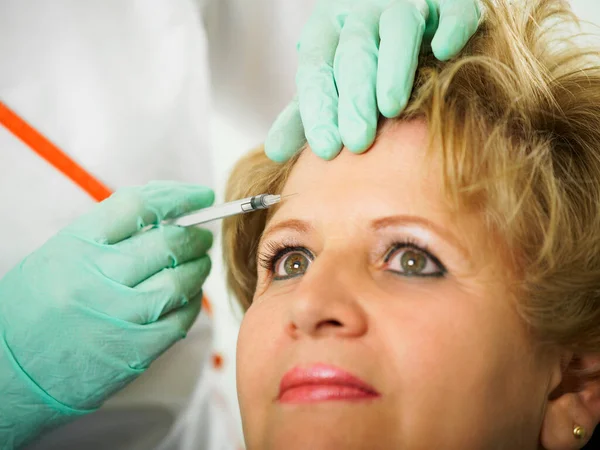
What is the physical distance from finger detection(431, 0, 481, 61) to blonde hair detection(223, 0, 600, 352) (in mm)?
32

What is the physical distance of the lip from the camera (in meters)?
0.86

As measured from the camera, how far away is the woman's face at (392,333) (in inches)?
34.1

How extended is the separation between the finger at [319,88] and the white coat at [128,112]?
1.43ft

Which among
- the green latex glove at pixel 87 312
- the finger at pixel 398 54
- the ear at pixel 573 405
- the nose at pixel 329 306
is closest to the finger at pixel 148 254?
the green latex glove at pixel 87 312

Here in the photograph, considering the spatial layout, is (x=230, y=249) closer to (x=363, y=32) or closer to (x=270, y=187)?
(x=270, y=187)

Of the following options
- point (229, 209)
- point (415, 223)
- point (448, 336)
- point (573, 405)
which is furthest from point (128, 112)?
point (573, 405)

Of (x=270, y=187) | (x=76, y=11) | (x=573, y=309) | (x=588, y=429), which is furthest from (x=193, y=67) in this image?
(x=588, y=429)

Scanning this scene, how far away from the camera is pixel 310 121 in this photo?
1114mm

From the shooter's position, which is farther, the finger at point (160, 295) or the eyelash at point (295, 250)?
the finger at point (160, 295)

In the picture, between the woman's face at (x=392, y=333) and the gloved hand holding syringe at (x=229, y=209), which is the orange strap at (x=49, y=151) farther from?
the woman's face at (x=392, y=333)

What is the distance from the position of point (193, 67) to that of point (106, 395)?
0.81 metres

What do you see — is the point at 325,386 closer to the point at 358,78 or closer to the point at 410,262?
the point at 410,262

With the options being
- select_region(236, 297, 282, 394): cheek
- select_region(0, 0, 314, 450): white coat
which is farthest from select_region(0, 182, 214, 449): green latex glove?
select_region(236, 297, 282, 394): cheek

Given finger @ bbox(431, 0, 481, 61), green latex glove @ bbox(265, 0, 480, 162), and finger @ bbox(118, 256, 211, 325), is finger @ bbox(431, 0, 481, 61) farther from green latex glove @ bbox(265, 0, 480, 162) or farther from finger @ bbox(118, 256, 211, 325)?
finger @ bbox(118, 256, 211, 325)
